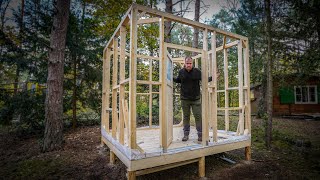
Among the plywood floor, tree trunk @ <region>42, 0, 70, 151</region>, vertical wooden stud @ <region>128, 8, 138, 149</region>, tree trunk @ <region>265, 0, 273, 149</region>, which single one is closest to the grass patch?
tree trunk @ <region>42, 0, 70, 151</region>

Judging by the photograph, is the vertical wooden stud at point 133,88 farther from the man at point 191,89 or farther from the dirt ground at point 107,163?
the man at point 191,89

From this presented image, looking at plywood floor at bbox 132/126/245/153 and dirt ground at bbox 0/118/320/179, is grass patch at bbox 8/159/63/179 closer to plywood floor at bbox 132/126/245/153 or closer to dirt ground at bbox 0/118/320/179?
dirt ground at bbox 0/118/320/179

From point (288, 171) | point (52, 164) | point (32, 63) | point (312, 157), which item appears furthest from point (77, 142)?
point (312, 157)

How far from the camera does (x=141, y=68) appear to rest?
347 inches

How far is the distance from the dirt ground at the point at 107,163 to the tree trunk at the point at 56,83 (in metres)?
0.45

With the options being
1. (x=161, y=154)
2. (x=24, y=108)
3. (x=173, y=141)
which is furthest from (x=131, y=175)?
(x=24, y=108)

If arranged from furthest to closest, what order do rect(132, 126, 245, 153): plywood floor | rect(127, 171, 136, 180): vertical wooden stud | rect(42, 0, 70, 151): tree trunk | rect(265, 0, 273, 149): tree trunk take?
rect(265, 0, 273, 149): tree trunk → rect(42, 0, 70, 151): tree trunk → rect(132, 126, 245, 153): plywood floor → rect(127, 171, 136, 180): vertical wooden stud

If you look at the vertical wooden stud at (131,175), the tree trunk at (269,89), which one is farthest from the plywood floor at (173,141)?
the tree trunk at (269,89)

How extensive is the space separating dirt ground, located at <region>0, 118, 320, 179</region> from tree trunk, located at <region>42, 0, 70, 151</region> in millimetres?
448

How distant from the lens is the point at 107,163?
15.1 ft

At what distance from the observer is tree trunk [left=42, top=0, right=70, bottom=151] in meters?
5.36

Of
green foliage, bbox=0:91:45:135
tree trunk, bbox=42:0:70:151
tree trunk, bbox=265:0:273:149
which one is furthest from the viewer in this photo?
green foliage, bbox=0:91:45:135

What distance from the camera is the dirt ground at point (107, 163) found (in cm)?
399

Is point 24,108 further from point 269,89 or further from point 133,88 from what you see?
point 269,89
